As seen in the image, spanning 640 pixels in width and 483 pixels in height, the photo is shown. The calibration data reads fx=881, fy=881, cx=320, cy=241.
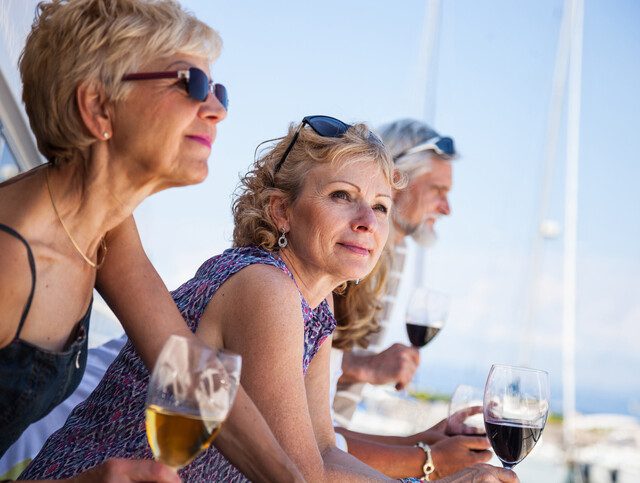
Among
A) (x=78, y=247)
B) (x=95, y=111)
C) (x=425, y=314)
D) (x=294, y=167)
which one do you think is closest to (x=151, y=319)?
(x=78, y=247)

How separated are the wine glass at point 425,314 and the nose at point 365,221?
1101 millimetres

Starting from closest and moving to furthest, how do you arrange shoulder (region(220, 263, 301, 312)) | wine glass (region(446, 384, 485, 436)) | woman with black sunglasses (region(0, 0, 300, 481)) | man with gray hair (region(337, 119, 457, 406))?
woman with black sunglasses (region(0, 0, 300, 481)) → shoulder (region(220, 263, 301, 312)) → wine glass (region(446, 384, 485, 436)) → man with gray hair (region(337, 119, 457, 406))

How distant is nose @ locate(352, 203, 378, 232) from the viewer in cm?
256

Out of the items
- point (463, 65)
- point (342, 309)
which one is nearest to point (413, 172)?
point (342, 309)

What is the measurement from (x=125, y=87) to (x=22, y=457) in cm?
129

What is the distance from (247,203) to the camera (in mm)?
2811

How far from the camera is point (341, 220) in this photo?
256cm

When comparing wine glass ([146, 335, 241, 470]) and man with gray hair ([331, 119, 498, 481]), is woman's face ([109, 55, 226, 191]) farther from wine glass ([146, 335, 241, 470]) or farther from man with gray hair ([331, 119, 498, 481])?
man with gray hair ([331, 119, 498, 481])

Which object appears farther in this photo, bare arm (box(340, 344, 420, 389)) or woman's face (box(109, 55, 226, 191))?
bare arm (box(340, 344, 420, 389))

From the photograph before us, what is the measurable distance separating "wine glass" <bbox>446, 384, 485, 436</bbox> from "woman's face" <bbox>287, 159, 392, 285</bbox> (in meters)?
0.45

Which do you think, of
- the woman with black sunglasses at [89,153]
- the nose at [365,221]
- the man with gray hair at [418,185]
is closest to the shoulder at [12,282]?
the woman with black sunglasses at [89,153]

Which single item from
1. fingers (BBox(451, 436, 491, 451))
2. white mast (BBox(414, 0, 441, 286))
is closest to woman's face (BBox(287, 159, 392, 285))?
fingers (BBox(451, 436, 491, 451))

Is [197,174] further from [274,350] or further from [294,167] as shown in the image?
[294,167]

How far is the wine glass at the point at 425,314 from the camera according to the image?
3.61 metres
